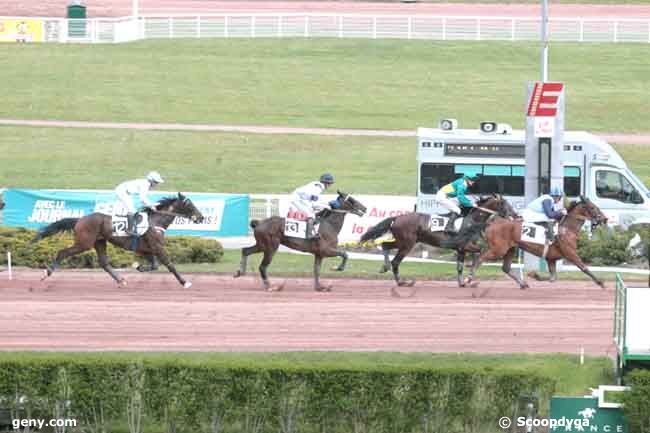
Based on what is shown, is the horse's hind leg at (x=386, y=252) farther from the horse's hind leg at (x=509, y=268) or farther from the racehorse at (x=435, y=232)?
the horse's hind leg at (x=509, y=268)

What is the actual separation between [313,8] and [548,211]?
3733 centimetres

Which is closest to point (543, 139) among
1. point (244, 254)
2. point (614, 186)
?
point (614, 186)

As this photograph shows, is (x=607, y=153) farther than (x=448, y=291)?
Yes

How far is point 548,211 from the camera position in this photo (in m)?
24.3

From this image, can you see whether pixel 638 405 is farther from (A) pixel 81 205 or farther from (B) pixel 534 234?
(A) pixel 81 205

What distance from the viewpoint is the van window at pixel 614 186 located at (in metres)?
29.7

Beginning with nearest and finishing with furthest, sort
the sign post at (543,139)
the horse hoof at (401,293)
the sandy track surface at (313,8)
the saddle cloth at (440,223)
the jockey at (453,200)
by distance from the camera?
the horse hoof at (401,293) → the jockey at (453,200) → the saddle cloth at (440,223) → the sign post at (543,139) → the sandy track surface at (313,8)

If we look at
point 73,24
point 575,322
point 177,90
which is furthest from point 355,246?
point 73,24

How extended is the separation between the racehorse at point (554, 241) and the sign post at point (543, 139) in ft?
7.09

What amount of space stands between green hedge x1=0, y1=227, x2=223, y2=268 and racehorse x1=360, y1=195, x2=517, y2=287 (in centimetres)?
398

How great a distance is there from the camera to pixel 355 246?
2948 centimetres

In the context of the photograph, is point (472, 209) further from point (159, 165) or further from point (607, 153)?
point (159, 165)

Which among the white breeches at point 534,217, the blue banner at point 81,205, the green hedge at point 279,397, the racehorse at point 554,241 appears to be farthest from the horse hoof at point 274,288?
the green hedge at point 279,397

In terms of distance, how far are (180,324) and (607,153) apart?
11958 mm
